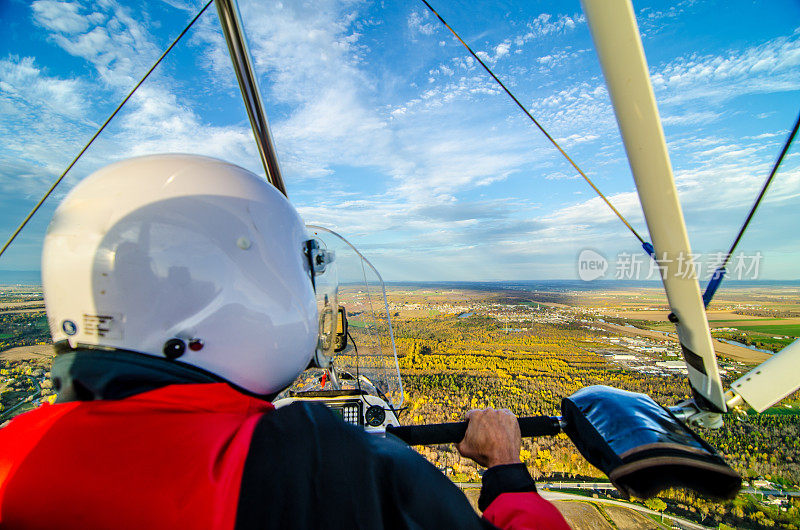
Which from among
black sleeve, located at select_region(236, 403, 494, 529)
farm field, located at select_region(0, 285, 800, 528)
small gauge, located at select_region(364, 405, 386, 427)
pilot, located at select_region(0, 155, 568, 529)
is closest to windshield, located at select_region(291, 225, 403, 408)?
farm field, located at select_region(0, 285, 800, 528)

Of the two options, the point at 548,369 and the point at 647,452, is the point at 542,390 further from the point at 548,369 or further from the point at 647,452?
the point at 647,452

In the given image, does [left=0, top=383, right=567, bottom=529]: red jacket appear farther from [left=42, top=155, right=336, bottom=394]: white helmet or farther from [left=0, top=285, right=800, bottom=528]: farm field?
[left=0, top=285, right=800, bottom=528]: farm field

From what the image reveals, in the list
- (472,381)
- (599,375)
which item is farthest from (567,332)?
(472,381)

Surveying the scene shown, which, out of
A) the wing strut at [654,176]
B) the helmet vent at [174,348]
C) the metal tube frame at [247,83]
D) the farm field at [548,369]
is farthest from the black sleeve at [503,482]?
the metal tube frame at [247,83]

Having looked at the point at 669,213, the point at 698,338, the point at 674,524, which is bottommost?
the point at 674,524

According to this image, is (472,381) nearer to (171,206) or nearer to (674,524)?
(674,524)

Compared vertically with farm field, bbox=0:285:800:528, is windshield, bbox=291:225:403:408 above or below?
above
